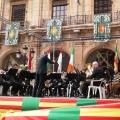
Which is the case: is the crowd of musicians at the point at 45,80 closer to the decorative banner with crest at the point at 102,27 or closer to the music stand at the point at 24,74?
the music stand at the point at 24,74

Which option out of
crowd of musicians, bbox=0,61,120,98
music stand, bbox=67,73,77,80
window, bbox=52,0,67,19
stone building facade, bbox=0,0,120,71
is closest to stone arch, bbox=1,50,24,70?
stone building facade, bbox=0,0,120,71

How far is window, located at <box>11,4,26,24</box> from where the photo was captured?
70.1ft

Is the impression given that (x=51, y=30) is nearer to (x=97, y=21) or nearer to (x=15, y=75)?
(x=97, y=21)

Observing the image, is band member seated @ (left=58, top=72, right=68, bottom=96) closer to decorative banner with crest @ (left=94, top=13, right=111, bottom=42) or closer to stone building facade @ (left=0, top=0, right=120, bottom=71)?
stone building facade @ (left=0, top=0, right=120, bottom=71)

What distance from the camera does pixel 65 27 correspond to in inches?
733

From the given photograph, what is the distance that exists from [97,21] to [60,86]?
744cm

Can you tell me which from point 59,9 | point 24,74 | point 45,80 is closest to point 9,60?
point 59,9

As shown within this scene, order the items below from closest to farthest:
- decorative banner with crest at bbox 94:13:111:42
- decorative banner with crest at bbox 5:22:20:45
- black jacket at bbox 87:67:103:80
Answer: black jacket at bbox 87:67:103:80 < decorative banner with crest at bbox 94:13:111:42 < decorative banner with crest at bbox 5:22:20:45

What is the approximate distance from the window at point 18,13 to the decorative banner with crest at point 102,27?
7.01 metres

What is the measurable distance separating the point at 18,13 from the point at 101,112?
772 inches

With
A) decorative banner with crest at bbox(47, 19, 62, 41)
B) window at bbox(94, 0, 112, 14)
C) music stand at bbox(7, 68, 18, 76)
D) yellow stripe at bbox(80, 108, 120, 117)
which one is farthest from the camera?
window at bbox(94, 0, 112, 14)

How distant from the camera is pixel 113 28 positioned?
17578 mm

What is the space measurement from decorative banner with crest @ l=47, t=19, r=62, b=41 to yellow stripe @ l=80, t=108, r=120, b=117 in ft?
49.7

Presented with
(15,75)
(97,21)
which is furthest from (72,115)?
(97,21)
